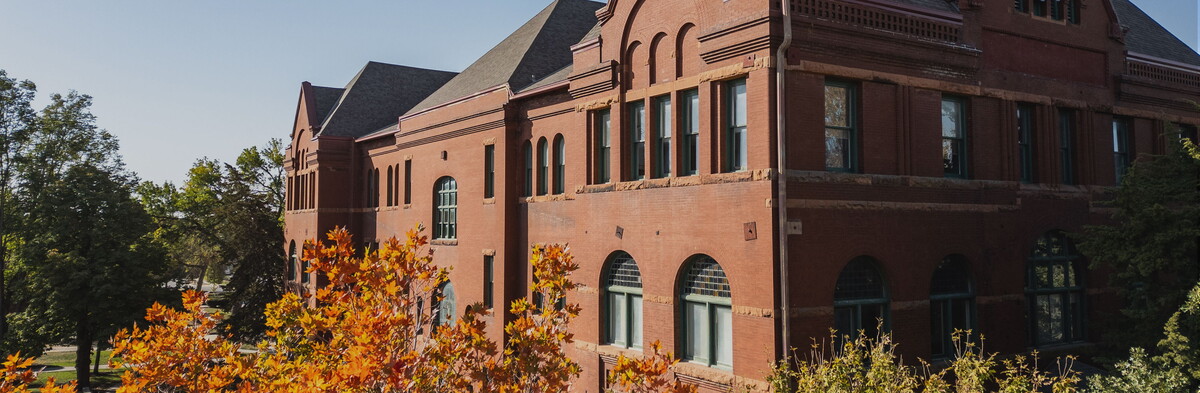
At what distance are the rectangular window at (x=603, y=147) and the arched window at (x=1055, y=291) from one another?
32.7 feet

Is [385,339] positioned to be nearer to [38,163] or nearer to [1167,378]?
[1167,378]

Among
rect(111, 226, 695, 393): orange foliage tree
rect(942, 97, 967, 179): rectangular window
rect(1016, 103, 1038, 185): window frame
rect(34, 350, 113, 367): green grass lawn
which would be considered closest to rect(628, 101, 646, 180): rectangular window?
rect(942, 97, 967, 179): rectangular window

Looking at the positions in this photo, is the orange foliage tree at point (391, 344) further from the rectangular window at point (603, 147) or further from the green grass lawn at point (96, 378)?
the green grass lawn at point (96, 378)

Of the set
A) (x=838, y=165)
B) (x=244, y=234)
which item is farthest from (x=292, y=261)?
(x=838, y=165)

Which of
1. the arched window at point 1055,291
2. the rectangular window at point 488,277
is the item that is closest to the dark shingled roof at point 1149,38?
the arched window at point 1055,291

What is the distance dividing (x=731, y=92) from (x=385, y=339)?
10484 mm

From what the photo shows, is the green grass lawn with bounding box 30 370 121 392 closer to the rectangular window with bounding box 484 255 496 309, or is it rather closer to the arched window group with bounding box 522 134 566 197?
the rectangular window with bounding box 484 255 496 309

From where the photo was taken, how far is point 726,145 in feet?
53.1

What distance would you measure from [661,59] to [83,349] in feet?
108

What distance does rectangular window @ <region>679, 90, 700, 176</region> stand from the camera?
17.1 meters

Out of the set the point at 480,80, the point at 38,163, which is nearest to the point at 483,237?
the point at 480,80

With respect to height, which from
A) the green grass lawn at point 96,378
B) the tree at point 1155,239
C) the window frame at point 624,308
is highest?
the tree at point 1155,239

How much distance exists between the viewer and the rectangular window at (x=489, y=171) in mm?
26391

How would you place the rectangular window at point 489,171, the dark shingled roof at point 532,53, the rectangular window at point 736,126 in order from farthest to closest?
1. the dark shingled roof at point 532,53
2. the rectangular window at point 489,171
3. the rectangular window at point 736,126
